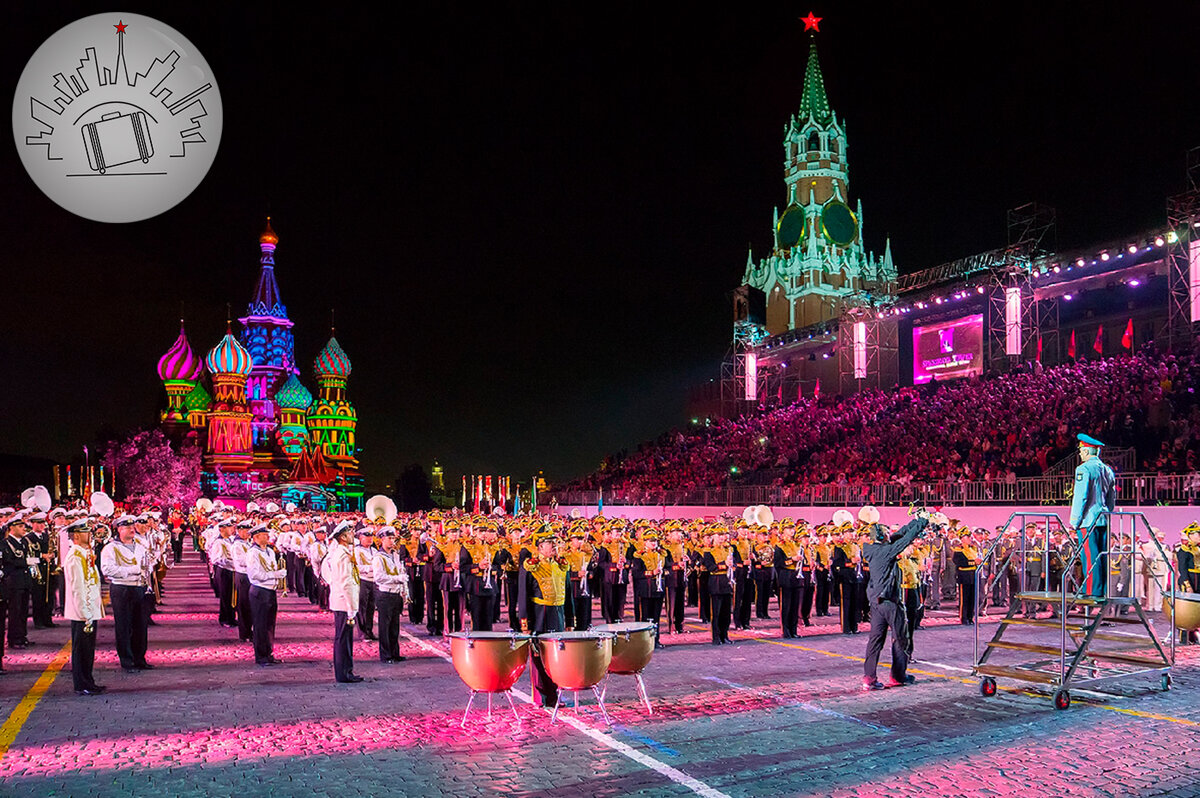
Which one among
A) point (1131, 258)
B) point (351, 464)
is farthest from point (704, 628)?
point (351, 464)

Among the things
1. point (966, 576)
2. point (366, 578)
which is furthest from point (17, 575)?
point (966, 576)

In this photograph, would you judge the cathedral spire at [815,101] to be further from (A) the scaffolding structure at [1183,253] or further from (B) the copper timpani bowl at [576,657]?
(B) the copper timpani bowl at [576,657]

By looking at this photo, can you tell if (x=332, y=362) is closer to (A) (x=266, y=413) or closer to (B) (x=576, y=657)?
(A) (x=266, y=413)

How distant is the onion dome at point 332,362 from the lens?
13412 centimetres

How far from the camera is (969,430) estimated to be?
30.5 m

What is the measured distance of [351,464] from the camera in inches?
5108

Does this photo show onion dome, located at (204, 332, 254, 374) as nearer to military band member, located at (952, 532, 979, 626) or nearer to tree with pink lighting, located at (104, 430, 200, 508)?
tree with pink lighting, located at (104, 430, 200, 508)

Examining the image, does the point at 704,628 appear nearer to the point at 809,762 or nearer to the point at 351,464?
the point at 809,762

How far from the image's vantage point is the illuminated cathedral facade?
10812cm

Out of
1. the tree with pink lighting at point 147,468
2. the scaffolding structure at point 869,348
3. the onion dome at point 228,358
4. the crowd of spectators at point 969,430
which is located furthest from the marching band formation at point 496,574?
the onion dome at point 228,358

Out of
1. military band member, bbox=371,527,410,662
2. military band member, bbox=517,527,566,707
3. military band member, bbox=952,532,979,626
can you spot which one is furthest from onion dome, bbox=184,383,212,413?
military band member, bbox=517,527,566,707

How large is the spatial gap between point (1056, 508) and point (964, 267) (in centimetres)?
1697

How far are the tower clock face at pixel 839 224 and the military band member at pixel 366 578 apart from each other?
67585 millimetres

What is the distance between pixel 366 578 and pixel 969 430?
22.0m
